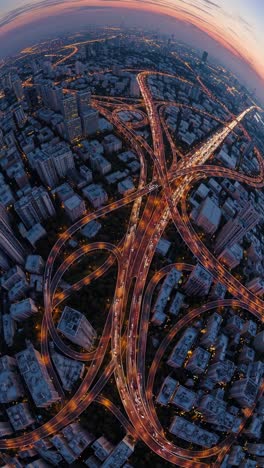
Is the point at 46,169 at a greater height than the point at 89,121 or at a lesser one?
lesser

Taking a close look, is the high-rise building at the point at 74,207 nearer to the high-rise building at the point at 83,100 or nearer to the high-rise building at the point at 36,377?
the high-rise building at the point at 36,377

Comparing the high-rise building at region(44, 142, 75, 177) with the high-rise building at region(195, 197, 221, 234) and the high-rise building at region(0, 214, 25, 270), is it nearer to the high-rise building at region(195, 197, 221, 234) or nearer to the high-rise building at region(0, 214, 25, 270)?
the high-rise building at region(0, 214, 25, 270)

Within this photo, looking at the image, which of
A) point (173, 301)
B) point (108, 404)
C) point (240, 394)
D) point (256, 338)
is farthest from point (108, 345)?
point (256, 338)

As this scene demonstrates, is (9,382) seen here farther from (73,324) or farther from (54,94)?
(54,94)

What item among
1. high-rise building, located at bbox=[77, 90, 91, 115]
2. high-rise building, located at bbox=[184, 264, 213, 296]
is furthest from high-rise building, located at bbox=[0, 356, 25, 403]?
high-rise building, located at bbox=[77, 90, 91, 115]

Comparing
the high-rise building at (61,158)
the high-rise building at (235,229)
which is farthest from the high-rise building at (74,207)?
the high-rise building at (235,229)

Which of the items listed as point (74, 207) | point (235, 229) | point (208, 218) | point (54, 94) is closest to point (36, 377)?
point (74, 207)
